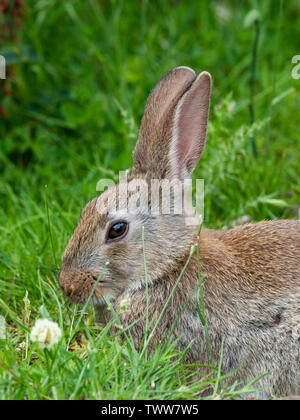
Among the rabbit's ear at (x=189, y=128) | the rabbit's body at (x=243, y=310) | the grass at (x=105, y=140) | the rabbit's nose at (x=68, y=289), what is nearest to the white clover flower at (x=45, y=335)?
the grass at (x=105, y=140)

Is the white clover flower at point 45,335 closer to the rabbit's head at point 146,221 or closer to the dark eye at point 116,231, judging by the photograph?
the rabbit's head at point 146,221

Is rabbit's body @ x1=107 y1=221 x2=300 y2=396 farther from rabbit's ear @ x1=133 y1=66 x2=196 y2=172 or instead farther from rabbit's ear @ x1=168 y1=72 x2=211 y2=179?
rabbit's ear @ x1=133 y1=66 x2=196 y2=172

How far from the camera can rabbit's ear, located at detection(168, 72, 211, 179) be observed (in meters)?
3.87

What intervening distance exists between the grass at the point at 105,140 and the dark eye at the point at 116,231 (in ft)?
1.45

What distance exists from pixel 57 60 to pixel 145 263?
3419 mm

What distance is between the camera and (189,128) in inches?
157

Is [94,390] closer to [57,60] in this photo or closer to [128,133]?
[128,133]

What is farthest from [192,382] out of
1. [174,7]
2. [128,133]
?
[174,7]

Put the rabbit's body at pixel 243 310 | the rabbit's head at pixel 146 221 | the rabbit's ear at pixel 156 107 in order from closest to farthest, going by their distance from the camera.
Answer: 1. the rabbit's body at pixel 243 310
2. the rabbit's head at pixel 146 221
3. the rabbit's ear at pixel 156 107

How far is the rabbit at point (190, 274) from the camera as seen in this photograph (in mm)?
3740

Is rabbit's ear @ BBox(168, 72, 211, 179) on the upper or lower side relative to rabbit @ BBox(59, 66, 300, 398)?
upper

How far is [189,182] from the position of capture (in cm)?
407

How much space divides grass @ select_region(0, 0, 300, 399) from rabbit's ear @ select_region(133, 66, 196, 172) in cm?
62

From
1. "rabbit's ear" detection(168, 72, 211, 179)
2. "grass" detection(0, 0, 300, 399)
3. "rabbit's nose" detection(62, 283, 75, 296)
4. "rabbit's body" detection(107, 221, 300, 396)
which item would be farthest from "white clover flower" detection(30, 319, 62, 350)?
"rabbit's ear" detection(168, 72, 211, 179)
